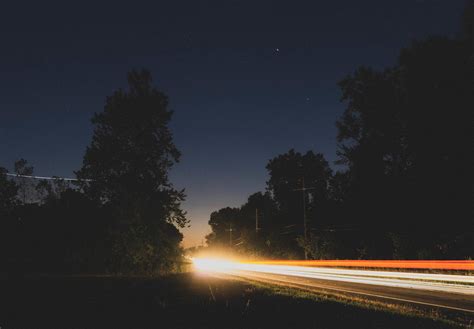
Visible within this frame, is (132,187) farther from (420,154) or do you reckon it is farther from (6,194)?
(6,194)

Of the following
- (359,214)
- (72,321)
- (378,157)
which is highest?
(378,157)

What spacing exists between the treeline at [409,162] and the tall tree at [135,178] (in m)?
17.0

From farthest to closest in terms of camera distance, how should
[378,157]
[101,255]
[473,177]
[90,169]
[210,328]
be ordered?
[378,157] → [101,255] → [90,169] → [473,177] → [210,328]

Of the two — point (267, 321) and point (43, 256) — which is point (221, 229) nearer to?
point (43, 256)

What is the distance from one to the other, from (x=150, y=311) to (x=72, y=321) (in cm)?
244

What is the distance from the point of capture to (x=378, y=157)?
40.9 meters

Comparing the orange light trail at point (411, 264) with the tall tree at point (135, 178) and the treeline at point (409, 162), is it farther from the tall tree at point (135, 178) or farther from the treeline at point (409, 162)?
the tall tree at point (135, 178)

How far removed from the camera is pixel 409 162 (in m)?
39.5

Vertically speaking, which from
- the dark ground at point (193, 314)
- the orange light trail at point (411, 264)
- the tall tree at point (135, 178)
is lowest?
the dark ground at point (193, 314)

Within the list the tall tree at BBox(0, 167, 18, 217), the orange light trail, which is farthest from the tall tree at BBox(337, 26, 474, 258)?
the tall tree at BBox(0, 167, 18, 217)

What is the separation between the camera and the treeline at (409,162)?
33531 mm

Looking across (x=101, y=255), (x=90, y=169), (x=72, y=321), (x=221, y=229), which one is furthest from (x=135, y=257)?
(x=221, y=229)

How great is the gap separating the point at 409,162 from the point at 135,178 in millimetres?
24266

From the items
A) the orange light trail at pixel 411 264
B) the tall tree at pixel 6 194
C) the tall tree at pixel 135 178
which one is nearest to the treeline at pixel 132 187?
the tall tree at pixel 135 178
